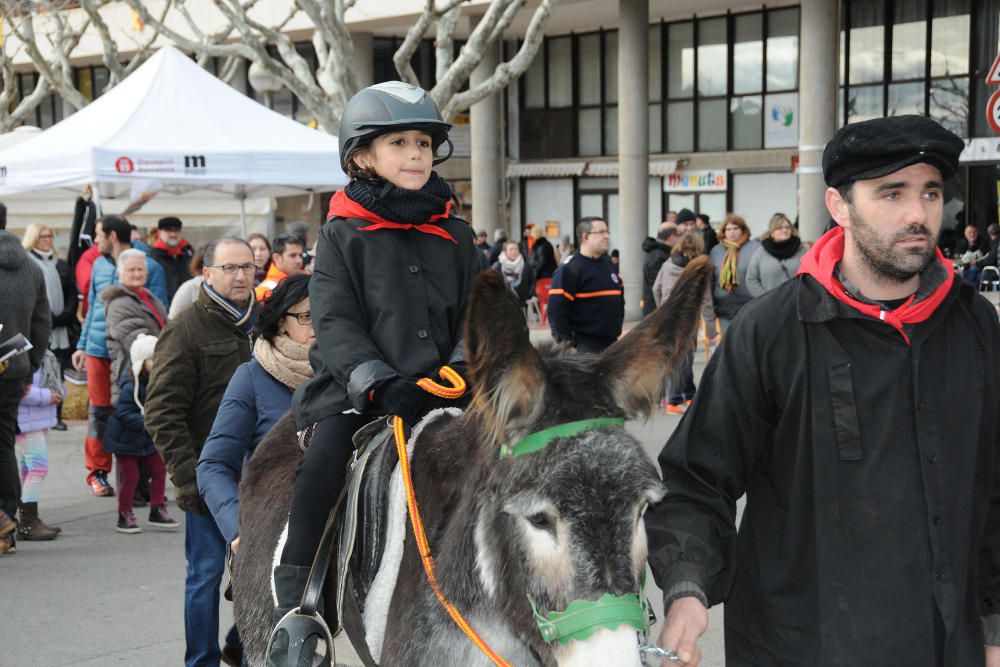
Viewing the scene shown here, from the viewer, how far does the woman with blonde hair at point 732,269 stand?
1236cm

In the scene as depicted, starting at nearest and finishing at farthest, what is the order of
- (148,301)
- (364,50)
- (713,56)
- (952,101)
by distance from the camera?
(148,301), (952,101), (364,50), (713,56)

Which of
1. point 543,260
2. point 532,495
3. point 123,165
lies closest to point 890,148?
point 532,495

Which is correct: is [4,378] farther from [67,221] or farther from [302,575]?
[67,221]

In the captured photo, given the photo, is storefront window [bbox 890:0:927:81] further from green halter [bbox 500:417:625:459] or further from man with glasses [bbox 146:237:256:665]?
green halter [bbox 500:417:625:459]

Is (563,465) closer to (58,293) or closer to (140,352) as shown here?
(140,352)

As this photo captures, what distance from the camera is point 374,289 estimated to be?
3.35 metres

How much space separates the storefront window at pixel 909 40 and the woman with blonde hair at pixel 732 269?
1949 cm

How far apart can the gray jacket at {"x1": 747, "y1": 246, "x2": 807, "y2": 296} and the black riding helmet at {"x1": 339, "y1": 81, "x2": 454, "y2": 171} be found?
8.79 m

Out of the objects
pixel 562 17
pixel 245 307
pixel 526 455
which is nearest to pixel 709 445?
pixel 526 455

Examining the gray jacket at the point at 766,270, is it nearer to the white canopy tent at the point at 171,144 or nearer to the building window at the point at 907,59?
the white canopy tent at the point at 171,144

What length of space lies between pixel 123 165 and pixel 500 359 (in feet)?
33.3

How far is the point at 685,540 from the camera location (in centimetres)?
273

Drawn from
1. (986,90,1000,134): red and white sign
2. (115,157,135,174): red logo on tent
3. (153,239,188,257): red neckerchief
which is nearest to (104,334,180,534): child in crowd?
(115,157,135,174): red logo on tent

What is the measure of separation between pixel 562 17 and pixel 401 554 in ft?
99.2
